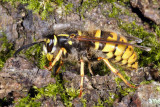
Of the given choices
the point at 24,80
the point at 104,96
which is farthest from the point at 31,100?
the point at 104,96

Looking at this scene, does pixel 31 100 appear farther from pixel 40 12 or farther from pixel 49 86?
pixel 40 12

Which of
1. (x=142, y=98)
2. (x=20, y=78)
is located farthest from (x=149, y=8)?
(x=20, y=78)

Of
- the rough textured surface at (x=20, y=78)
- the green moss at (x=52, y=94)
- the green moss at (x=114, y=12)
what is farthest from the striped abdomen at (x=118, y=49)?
the rough textured surface at (x=20, y=78)

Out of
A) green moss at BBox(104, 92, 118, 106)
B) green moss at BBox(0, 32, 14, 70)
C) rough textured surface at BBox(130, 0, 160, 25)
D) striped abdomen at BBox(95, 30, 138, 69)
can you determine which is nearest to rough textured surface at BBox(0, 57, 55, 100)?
green moss at BBox(0, 32, 14, 70)

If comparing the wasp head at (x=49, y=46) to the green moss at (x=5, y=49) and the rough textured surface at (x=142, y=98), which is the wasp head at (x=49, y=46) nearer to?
the green moss at (x=5, y=49)

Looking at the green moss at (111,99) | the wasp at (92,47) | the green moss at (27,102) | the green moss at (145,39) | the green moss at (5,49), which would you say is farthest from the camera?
the green moss at (145,39)

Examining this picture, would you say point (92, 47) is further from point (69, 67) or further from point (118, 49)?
point (69, 67)

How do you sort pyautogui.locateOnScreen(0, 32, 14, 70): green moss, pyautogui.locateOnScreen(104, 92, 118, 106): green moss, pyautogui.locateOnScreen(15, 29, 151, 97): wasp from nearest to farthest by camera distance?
pyautogui.locateOnScreen(104, 92, 118, 106): green moss < pyautogui.locateOnScreen(0, 32, 14, 70): green moss < pyautogui.locateOnScreen(15, 29, 151, 97): wasp

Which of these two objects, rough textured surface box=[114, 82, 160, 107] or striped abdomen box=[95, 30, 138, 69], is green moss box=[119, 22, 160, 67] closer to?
striped abdomen box=[95, 30, 138, 69]
